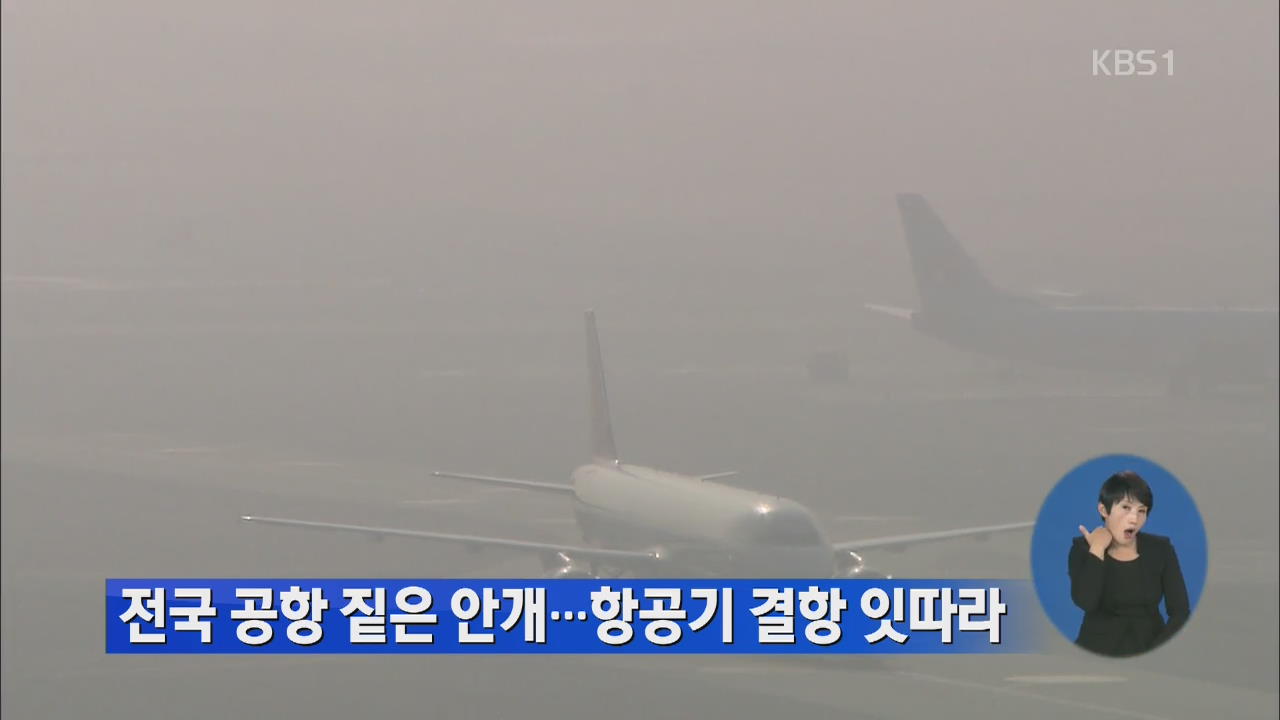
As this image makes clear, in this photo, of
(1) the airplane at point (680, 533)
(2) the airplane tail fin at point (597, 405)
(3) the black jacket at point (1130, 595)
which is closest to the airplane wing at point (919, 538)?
(1) the airplane at point (680, 533)

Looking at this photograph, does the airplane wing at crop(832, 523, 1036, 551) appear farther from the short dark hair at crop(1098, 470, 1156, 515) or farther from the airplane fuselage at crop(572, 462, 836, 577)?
the short dark hair at crop(1098, 470, 1156, 515)

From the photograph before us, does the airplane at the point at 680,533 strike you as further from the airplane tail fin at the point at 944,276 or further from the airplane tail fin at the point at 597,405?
the airplane tail fin at the point at 944,276

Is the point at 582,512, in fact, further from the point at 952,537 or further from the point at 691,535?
the point at 952,537

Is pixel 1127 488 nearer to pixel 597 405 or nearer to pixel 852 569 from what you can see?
pixel 852 569

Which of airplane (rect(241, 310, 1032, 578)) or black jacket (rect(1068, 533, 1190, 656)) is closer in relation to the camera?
black jacket (rect(1068, 533, 1190, 656))

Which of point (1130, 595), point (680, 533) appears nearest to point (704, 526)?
point (680, 533)

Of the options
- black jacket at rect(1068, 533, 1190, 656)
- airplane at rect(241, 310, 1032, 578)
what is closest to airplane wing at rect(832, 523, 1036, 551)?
airplane at rect(241, 310, 1032, 578)
